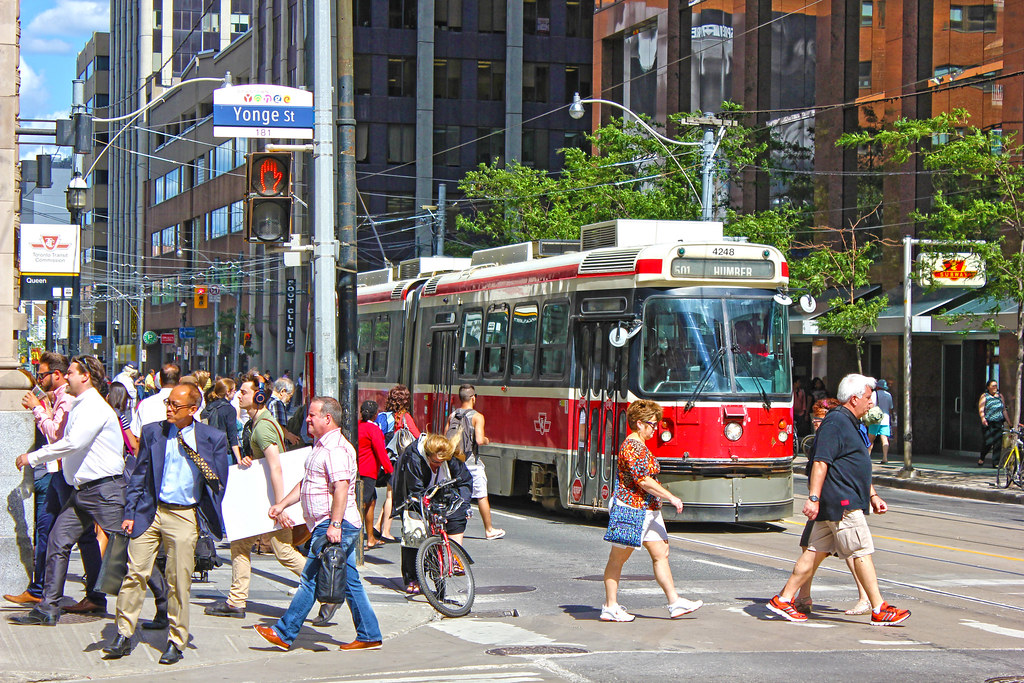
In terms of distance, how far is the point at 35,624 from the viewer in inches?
370

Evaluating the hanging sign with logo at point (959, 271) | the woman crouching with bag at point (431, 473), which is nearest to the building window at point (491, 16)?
the hanging sign with logo at point (959, 271)

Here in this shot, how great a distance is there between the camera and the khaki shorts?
31.2ft

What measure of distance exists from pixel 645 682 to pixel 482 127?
57.3 m

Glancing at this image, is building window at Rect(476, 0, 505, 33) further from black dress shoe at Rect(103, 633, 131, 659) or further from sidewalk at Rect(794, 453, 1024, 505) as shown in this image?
black dress shoe at Rect(103, 633, 131, 659)

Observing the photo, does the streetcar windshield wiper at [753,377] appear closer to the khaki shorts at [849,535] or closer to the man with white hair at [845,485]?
the man with white hair at [845,485]

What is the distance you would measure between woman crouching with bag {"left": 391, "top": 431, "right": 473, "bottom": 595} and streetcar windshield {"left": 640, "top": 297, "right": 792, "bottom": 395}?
15.2ft

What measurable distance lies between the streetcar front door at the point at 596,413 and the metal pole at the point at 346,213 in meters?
4.09

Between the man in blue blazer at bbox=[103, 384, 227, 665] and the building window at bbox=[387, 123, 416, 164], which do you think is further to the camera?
the building window at bbox=[387, 123, 416, 164]

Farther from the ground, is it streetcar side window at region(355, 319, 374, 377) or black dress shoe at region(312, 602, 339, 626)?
streetcar side window at region(355, 319, 374, 377)

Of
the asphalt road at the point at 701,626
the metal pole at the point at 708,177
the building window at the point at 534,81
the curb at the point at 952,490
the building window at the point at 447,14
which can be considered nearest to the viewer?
the asphalt road at the point at 701,626

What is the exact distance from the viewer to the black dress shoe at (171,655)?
8.45 meters

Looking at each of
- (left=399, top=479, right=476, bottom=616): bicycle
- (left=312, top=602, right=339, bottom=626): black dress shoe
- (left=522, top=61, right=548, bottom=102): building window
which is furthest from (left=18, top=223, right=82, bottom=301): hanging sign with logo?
(left=522, top=61, right=548, bottom=102): building window

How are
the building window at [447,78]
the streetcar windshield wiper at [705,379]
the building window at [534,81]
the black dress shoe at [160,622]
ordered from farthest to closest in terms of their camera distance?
the building window at [534,81]
the building window at [447,78]
the streetcar windshield wiper at [705,379]
the black dress shoe at [160,622]

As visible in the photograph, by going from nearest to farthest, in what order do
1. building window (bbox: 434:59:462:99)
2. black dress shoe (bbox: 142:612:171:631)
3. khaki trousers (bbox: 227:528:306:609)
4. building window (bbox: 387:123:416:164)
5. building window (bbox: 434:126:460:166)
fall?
black dress shoe (bbox: 142:612:171:631), khaki trousers (bbox: 227:528:306:609), building window (bbox: 387:123:416:164), building window (bbox: 434:126:460:166), building window (bbox: 434:59:462:99)
